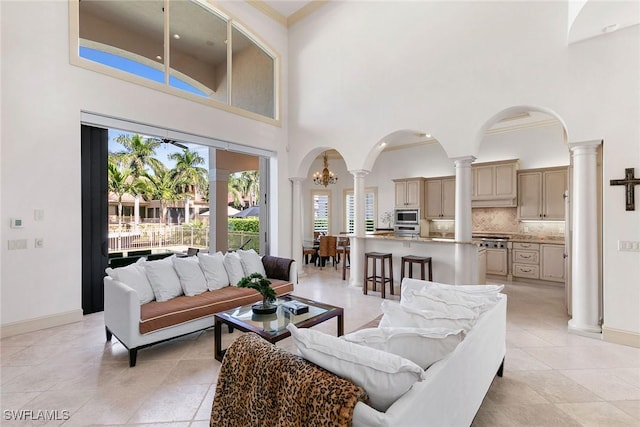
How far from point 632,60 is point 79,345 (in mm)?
6879

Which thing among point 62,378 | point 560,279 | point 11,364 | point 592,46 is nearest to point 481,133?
point 592,46

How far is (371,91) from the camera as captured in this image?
18.5 feet

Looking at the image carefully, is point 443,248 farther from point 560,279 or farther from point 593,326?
point 560,279

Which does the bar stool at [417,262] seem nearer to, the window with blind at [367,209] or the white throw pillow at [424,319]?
the white throw pillow at [424,319]

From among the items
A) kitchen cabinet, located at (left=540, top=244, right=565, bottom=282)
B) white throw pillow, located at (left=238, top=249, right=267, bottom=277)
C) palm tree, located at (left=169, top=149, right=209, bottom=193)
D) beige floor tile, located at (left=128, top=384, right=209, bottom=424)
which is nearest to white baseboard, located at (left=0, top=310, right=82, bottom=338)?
white throw pillow, located at (left=238, top=249, right=267, bottom=277)

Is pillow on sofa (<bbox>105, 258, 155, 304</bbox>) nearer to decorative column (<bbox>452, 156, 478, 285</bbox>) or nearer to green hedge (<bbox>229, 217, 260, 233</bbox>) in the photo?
decorative column (<bbox>452, 156, 478, 285</bbox>)

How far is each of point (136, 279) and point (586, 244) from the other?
17.3 ft

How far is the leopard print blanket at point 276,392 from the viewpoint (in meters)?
1.10

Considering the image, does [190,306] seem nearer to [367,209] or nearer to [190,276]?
[190,276]

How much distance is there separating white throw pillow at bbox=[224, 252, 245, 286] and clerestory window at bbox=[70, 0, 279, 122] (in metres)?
3.04

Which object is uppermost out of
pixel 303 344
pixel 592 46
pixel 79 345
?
pixel 592 46

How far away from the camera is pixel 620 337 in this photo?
10.8ft

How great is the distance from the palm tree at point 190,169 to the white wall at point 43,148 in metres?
8.84

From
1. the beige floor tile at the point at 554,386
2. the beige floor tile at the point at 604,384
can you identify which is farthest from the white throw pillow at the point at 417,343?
the beige floor tile at the point at 604,384
